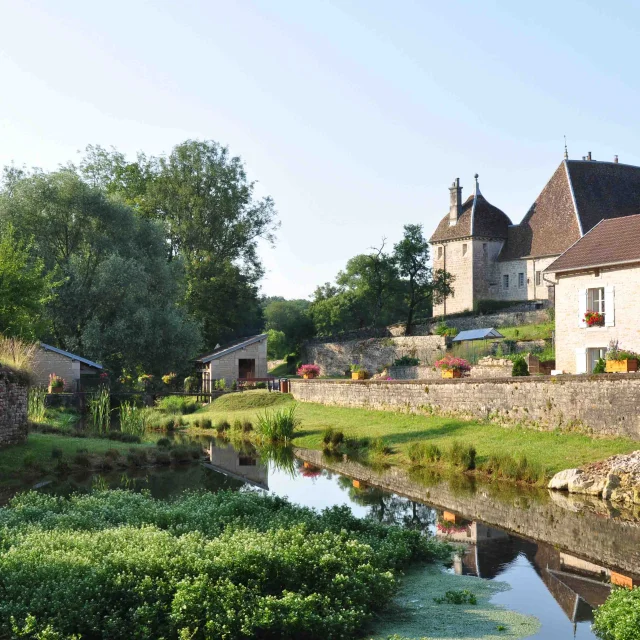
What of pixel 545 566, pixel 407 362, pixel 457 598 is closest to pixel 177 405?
pixel 407 362

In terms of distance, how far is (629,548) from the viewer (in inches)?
478

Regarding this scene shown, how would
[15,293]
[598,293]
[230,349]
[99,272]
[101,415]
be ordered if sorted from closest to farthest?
[598,293], [101,415], [15,293], [99,272], [230,349]

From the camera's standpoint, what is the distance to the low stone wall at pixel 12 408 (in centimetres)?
1961

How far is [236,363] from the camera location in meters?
44.9

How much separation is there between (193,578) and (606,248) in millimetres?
20972

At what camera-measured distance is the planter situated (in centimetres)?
1953

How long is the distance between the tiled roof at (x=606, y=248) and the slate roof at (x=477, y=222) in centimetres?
2860

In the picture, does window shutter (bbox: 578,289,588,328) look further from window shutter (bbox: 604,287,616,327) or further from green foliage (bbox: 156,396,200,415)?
green foliage (bbox: 156,396,200,415)

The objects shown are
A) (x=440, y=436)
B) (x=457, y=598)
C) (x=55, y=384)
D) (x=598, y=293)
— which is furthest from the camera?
(x=55, y=384)

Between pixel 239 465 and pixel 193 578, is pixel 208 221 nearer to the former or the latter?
pixel 239 465

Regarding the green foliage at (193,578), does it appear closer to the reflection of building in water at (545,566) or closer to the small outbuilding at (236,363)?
the reflection of building in water at (545,566)

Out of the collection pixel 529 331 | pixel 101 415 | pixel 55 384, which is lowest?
pixel 101 415

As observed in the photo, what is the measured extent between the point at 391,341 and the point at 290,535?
37.2 metres

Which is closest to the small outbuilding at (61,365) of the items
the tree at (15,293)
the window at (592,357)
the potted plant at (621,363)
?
the tree at (15,293)
